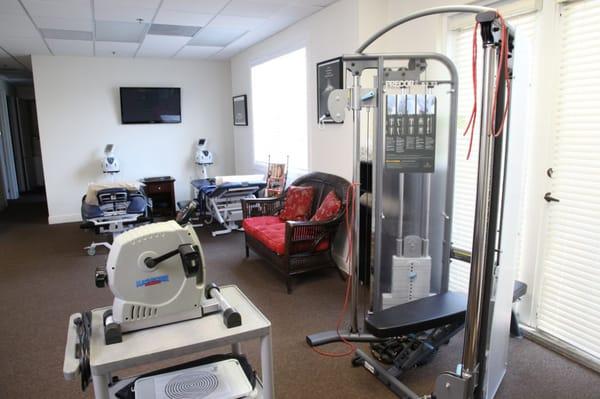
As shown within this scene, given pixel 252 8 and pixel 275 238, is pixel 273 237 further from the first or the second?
pixel 252 8

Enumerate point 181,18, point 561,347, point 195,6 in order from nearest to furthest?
point 561,347 → point 195,6 → point 181,18

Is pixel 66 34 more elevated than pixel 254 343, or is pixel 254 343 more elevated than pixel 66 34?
pixel 66 34

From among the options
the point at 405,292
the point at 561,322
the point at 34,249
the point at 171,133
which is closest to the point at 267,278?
the point at 405,292

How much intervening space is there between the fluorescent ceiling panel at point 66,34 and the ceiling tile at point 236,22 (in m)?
1.62

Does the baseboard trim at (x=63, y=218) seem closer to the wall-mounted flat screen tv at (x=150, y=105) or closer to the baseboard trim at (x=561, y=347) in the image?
the wall-mounted flat screen tv at (x=150, y=105)

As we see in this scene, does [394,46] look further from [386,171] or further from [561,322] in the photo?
[561,322]

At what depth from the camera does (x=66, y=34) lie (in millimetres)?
5047

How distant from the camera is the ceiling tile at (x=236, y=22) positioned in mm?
4563

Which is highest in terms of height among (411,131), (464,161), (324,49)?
(324,49)

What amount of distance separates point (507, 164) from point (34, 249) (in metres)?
5.51

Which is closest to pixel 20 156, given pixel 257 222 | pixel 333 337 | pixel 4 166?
pixel 4 166

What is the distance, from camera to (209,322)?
1.54 metres

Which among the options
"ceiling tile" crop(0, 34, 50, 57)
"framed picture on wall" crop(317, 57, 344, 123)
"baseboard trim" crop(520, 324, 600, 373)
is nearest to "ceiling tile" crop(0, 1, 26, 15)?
"ceiling tile" crop(0, 34, 50, 57)

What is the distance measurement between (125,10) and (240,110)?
2939mm
